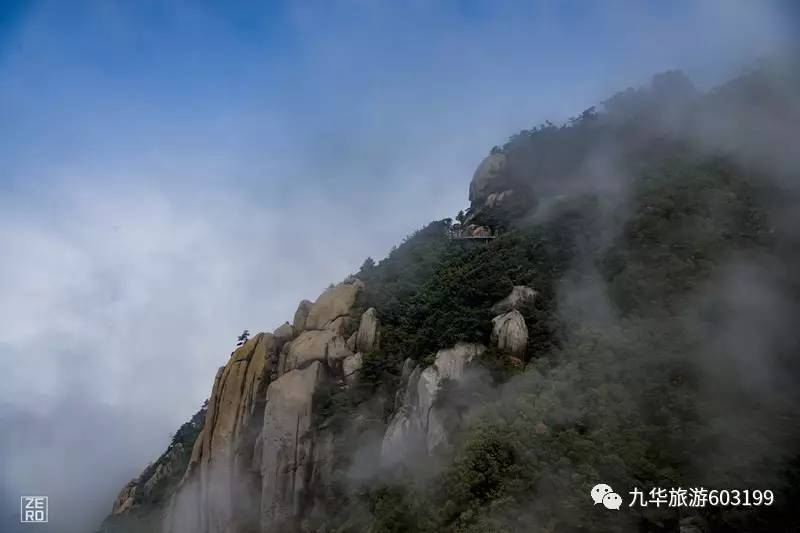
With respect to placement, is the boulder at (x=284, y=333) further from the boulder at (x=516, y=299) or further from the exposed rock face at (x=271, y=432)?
the boulder at (x=516, y=299)

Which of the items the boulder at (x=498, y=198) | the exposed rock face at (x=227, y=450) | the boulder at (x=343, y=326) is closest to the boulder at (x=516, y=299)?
the boulder at (x=343, y=326)

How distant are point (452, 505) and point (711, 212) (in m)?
18.8

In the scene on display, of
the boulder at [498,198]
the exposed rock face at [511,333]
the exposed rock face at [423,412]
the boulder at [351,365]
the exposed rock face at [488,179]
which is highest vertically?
the exposed rock face at [488,179]

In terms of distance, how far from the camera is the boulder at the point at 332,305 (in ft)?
111

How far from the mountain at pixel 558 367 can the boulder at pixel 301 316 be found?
0.19 meters

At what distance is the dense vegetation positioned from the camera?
56.2 ft

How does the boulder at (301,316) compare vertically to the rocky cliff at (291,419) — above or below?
above

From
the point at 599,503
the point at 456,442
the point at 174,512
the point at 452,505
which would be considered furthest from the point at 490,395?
the point at 174,512

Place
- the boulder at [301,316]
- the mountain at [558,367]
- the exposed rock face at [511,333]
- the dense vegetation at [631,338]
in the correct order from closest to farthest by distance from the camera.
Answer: the dense vegetation at [631,338] < the mountain at [558,367] < the exposed rock face at [511,333] < the boulder at [301,316]

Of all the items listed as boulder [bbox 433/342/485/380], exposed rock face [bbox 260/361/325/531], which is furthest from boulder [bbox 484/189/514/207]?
exposed rock face [bbox 260/361/325/531]

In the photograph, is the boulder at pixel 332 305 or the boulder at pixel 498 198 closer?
the boulder at pixel 332 305

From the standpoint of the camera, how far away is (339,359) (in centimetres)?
3141

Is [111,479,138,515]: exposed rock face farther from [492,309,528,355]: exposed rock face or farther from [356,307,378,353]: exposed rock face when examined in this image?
[492,309,528,355]: exposed rock face

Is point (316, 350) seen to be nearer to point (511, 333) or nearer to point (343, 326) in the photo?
point (343, 326)
